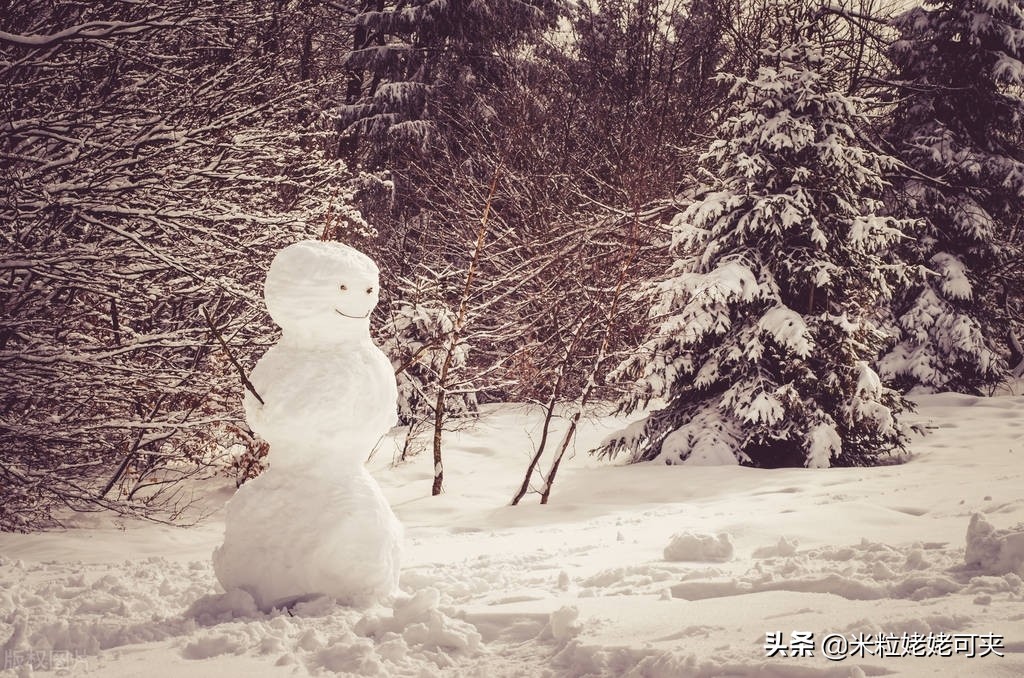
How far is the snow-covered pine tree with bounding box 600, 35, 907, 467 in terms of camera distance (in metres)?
8.91

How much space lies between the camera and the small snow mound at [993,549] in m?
3.60

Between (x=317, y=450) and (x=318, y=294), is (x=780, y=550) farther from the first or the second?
(x=318, y=294)

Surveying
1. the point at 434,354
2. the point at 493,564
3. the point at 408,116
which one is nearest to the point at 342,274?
the point at 493,564

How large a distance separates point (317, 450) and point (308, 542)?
508 millimetres

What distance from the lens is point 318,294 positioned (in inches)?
171

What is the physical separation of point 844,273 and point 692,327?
1.90m

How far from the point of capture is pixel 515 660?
3.36 meters

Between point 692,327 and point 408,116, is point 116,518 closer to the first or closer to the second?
point 692,327

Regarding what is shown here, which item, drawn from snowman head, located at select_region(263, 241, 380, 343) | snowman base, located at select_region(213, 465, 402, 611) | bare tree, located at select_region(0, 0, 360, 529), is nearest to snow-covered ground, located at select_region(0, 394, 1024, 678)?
snowman base, located at select_region(213, 465, 402, 611)

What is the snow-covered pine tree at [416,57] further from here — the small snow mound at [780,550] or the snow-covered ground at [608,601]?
the small snow mound at [780,550]

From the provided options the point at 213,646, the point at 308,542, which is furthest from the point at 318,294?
the point at 213,646

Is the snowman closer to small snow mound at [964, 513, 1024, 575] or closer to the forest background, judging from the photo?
Result: the forest background

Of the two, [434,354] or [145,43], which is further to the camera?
[434,354]

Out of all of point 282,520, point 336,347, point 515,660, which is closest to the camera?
point 515,660
